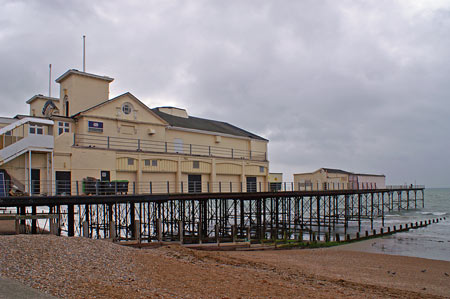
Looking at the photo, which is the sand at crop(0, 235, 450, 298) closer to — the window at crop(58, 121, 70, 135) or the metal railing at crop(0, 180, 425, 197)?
the metal railing at crop(0, 180, 425, 197)

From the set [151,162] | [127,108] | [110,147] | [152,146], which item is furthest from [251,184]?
[110,147]

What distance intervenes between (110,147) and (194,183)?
6071mm

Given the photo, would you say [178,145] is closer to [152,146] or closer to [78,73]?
[152,146]

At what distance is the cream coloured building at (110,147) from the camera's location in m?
18.2

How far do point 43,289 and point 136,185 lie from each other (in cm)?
1509

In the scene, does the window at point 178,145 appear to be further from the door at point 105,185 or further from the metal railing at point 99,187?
the door at point 105,185

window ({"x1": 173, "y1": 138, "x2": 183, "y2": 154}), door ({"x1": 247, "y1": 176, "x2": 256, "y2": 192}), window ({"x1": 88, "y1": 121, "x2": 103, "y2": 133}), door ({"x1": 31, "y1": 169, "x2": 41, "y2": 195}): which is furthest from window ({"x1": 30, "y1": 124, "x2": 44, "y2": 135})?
door ({"x1": 247, "y1": 176, "x2": 256, "y2": 192})

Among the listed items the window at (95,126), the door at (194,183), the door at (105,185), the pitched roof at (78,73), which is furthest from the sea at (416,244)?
the pitched roof at (78,73)

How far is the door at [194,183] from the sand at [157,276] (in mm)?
10727

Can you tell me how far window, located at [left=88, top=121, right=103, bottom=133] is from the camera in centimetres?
2225

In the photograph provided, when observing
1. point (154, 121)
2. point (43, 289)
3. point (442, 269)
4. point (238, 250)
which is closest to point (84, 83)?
point (154, 121)

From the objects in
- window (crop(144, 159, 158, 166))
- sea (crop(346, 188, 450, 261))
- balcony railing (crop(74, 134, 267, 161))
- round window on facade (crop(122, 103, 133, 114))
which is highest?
round window on facade (crop(122, 103, 133, 114))

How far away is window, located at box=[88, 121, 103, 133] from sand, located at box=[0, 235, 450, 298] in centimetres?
1063

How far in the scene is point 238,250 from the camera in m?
20.2
